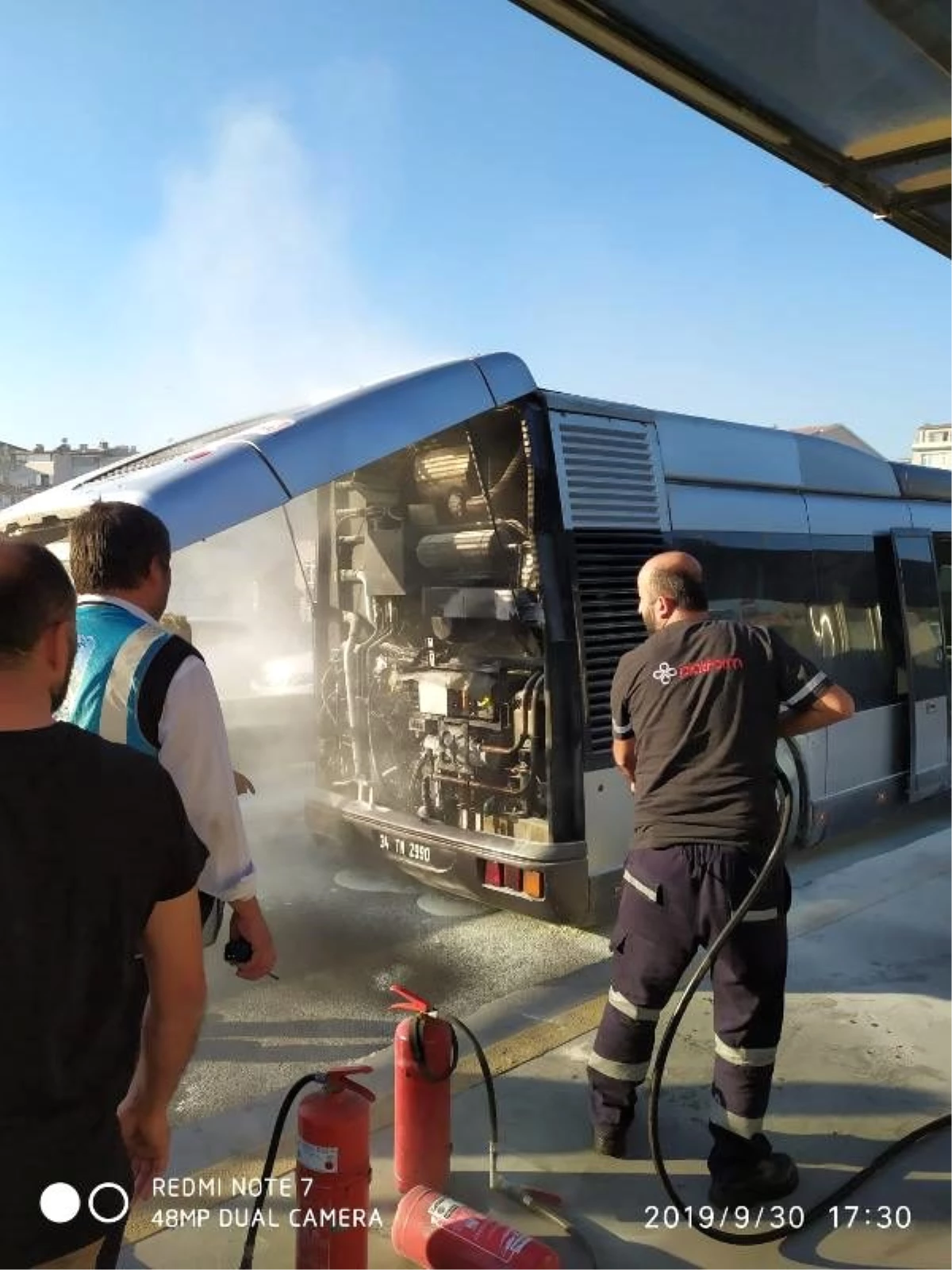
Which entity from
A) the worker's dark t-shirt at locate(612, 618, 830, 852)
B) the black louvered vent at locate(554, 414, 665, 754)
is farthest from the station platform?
the black louvered vent at locate(554, 414, 665, 754)

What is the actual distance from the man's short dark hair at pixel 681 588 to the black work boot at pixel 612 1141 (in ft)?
5.91

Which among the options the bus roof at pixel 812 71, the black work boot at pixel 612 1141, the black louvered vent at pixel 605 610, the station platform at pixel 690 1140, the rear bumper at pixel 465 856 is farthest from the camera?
the black louvered vent at pixel 605 610

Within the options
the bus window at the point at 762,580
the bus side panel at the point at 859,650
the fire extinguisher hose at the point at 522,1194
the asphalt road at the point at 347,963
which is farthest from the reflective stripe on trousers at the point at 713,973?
the bus side panel at the point at 859,650

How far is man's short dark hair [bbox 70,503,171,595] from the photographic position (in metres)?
2.42

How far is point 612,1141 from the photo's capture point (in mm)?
3307

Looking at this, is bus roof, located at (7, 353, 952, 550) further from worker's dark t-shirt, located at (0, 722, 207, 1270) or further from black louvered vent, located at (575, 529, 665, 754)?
worker's dark t-shirt, located at (0, 722, 207, 1270)

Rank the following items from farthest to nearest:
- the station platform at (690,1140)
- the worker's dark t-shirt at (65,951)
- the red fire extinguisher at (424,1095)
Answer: the red fire extinguisher at (424,1095) < the station platform at (690,1140) < the worker's dark t-shirt at (65,951)

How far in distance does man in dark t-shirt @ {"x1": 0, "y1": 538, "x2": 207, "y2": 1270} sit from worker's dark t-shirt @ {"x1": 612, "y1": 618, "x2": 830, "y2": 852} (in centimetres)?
195

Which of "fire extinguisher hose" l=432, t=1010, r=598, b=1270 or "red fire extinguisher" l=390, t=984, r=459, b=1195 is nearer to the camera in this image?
"fire extinguisher hose" l=432, t=1010, r=598, b=1270

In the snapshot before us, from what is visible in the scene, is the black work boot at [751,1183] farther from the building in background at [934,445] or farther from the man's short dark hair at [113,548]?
the building in background at [934,445]

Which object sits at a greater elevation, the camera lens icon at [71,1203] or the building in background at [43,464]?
the building in background at [43,464]

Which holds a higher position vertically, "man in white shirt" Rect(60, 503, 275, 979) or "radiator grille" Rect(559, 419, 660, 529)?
"radiator grille" Rect(559, 419, 660, 529)

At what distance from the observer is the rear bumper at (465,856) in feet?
16.8

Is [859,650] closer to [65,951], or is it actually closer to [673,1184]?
[673,1184]
